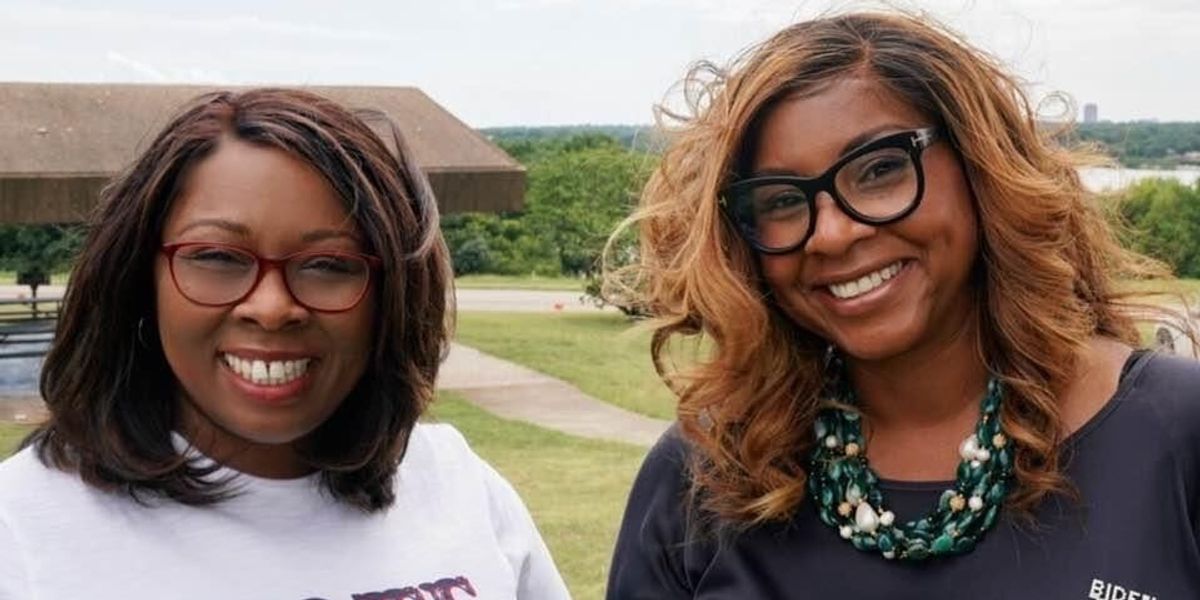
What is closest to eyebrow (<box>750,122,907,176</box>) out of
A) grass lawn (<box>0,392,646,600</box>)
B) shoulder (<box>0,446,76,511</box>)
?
shoulder (<box>0,446,76,511</box>)

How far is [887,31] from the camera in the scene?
2.29 meters

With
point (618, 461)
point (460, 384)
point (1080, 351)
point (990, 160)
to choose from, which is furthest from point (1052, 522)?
point (460, 384)

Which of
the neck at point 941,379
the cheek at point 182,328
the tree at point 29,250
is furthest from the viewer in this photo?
the tree at point 29,250

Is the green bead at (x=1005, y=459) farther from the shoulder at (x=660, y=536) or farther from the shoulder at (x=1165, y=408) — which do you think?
the shoulder at (x=660, y=536)

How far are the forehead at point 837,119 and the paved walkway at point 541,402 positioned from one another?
421 inches

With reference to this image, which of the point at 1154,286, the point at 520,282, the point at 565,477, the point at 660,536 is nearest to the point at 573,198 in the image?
the point at 520,282

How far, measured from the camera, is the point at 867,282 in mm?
2213

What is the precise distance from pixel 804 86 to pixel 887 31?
0.17 metres

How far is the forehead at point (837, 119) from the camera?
2.20m

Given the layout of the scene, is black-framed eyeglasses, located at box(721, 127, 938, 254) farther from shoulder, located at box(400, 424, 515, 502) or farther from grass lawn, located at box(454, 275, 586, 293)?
grass lawn, located at box(454, 275, 586, 293)

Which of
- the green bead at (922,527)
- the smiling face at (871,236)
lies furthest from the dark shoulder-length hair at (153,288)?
the green bead at (922,527)

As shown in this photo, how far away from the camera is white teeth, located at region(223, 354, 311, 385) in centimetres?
210

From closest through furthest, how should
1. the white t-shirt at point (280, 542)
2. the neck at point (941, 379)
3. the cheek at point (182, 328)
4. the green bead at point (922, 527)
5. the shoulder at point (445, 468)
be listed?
the white t-shirt at point (280, 542) → the cheek at point (182, 328) → the green bead at point (922, 527) → the neck at point (941, 379) → the shoulder at point (445, 468)

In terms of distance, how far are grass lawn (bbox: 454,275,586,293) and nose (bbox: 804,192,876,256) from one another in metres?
30.5
